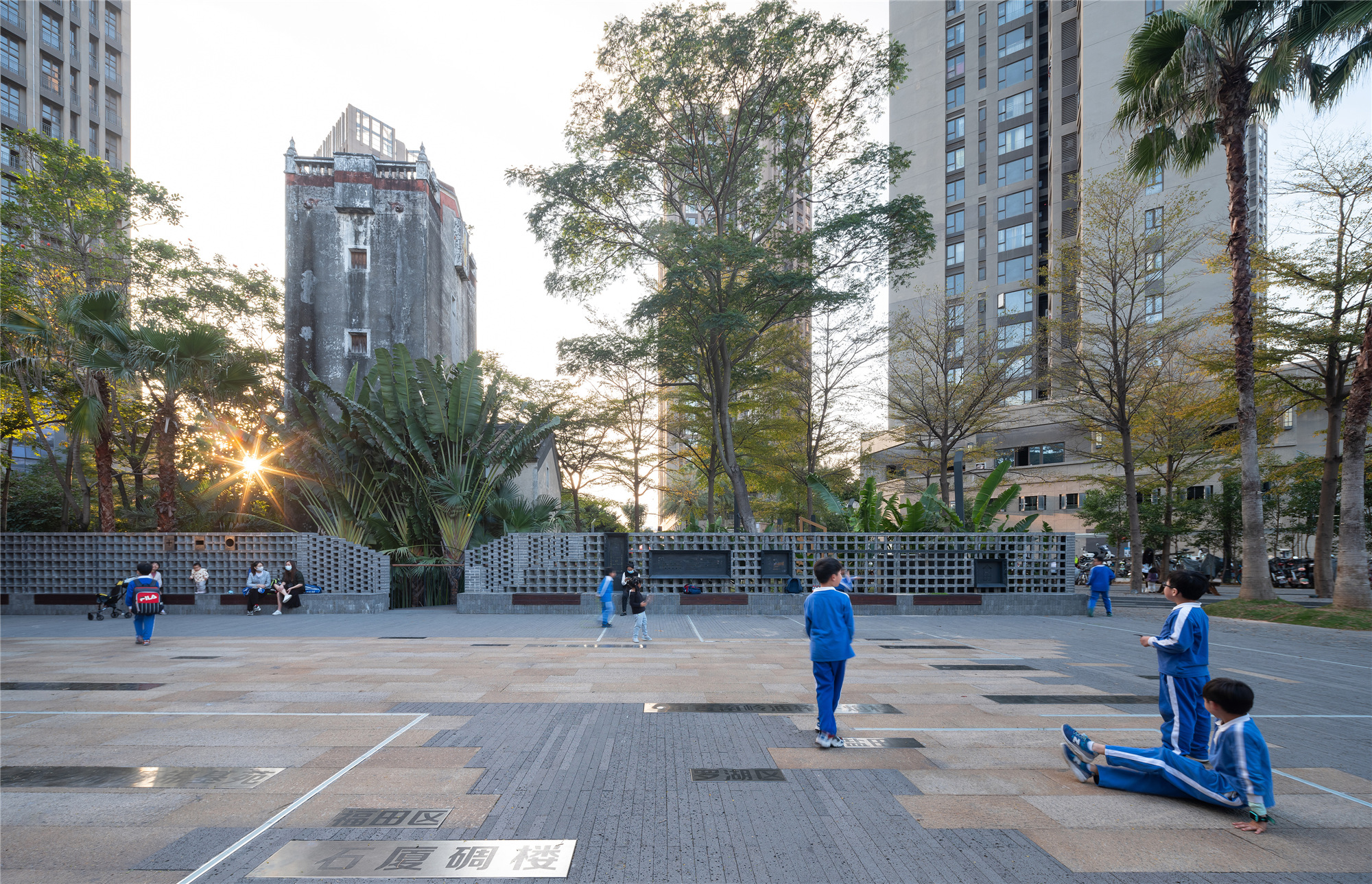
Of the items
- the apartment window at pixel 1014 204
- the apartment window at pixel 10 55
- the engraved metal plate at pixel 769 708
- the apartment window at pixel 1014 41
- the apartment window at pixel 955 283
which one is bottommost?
the engraved metal plate at pixel 769 708

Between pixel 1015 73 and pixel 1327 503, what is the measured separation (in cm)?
5311

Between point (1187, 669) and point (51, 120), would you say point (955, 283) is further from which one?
point (51, 120)

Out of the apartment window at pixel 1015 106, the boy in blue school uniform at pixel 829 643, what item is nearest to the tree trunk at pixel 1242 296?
the boy in blue school uniform at pixel 829 643

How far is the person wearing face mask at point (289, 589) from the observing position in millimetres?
18594

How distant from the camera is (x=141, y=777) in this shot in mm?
5520

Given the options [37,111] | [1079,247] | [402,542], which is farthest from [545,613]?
[37,111]

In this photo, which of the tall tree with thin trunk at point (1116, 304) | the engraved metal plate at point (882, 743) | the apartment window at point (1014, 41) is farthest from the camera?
the apartment window at point (1014, 41)

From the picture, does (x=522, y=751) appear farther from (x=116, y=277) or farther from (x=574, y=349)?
(x=116, y=277)

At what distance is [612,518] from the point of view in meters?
61.0

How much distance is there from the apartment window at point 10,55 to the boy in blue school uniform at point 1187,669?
6716cm

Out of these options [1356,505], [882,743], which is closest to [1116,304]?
[1356,505]

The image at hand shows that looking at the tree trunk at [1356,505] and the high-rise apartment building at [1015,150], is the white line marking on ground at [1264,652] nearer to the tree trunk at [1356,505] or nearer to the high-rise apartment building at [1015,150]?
the tree trunk at [1356,505]

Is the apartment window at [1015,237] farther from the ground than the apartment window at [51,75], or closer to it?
closer to it

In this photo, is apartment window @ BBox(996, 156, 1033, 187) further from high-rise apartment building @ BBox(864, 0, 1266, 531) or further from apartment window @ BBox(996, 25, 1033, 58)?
apartment window @ BBox(996, 25, 1033, 58)
